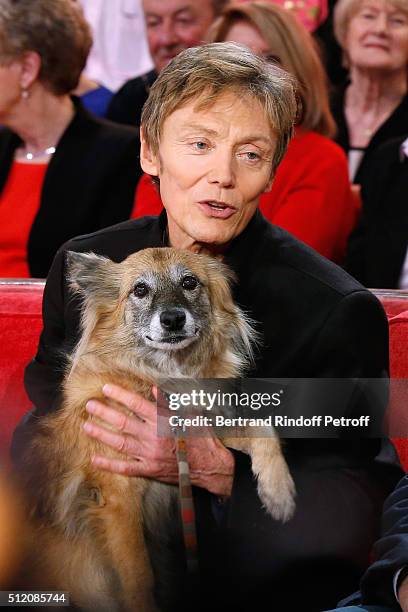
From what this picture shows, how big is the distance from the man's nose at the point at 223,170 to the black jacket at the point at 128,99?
1376 millimetres

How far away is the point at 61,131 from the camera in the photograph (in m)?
1.90

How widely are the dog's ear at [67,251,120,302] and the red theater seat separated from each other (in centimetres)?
18

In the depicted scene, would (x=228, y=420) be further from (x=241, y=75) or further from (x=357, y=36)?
(x=357, y=36)

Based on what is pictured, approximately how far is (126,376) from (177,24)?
1.93 meters

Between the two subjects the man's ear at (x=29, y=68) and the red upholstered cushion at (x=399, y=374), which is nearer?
A: the red upholstered cushion at (x=399, y=374)

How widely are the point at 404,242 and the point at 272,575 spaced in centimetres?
105

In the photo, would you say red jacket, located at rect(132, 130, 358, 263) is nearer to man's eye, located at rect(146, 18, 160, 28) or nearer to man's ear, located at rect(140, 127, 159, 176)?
man's ear, located at rect(140, 127, 159, 176)

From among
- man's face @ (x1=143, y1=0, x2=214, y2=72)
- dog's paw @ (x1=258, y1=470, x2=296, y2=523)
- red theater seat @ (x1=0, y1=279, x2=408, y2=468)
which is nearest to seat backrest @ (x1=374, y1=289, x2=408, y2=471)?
red theater seat @ (x1=0, y1=279, x2=408, y2=468)

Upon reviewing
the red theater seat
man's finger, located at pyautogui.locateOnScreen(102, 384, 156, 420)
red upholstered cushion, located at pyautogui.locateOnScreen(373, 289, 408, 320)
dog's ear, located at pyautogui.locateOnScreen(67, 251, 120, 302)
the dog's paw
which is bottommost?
the dog's paw

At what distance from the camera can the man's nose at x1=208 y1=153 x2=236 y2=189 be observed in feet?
4.08

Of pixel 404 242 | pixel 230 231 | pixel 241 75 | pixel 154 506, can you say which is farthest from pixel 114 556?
pixel 404 242

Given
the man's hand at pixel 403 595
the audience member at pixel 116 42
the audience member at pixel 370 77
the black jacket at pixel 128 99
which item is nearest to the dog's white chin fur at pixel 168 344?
the man's hand at pixel 403 595

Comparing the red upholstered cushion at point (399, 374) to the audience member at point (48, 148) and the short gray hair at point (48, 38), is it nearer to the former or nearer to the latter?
the audience member at point (48, 148)

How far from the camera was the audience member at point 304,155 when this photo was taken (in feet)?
6.14
